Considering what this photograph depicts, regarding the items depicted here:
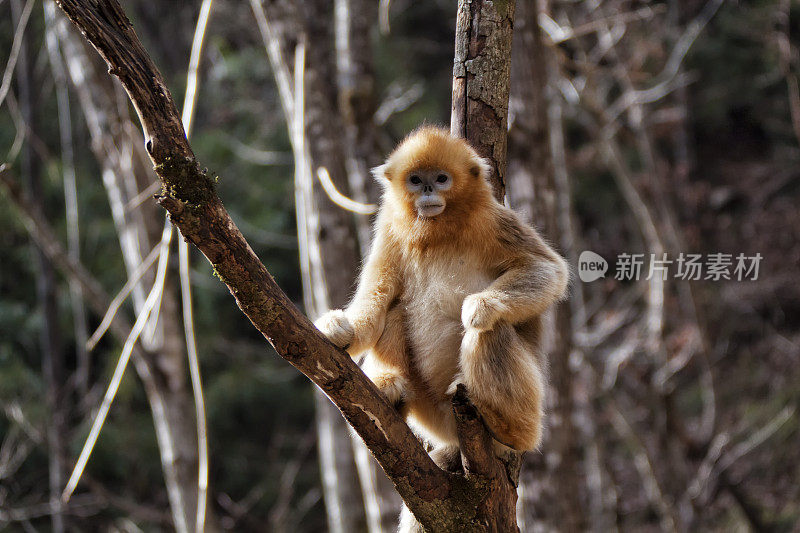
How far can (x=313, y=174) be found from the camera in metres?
4.43

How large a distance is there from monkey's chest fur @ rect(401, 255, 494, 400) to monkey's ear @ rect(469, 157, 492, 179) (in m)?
0.31

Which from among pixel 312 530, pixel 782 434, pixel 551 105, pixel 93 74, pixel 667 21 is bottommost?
pixel 312 530

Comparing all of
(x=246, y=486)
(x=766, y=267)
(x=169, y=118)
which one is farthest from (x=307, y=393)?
(x=169, y=118)

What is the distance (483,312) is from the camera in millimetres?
2508

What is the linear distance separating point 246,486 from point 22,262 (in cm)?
394

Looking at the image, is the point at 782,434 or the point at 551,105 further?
the point at 782,434

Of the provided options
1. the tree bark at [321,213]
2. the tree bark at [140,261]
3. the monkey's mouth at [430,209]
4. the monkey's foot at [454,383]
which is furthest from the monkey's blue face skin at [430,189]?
the tree bark at [140,261]

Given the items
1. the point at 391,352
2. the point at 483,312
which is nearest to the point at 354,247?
the point at 391,352

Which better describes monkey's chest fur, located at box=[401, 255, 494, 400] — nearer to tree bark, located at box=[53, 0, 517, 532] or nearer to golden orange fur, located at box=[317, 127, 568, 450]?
golden orange fur, located at box=[317, 127, 568, 450]

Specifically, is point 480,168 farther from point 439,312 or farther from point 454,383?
point 454,383

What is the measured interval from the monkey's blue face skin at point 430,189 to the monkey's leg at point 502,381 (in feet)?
1.60

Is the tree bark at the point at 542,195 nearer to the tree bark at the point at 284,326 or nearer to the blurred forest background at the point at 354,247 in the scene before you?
the blurred forest background at the point at 354,247

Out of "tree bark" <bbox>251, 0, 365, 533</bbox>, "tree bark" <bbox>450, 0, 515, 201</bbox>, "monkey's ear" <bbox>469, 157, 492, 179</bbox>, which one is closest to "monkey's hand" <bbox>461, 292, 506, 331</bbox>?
"monkey's ear" <bbox>469, 157, 492, 179</bbox>

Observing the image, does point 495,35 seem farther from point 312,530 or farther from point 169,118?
point 312,530
